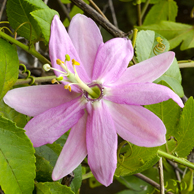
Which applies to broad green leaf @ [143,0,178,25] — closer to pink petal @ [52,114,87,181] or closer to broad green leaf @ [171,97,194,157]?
broad green leaf @ [171,97,194,157]

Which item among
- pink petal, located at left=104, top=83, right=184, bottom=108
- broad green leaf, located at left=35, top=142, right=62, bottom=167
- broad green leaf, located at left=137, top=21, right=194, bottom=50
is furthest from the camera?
broad green leaf, located at left=137, top=21, right=194, bottom=50

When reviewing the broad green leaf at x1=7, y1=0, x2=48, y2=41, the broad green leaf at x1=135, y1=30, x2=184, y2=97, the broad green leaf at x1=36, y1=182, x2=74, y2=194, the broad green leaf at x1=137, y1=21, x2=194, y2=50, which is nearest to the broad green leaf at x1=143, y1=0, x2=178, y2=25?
the broad green leaf at x1=137, y1=21, x2=194, y2=50

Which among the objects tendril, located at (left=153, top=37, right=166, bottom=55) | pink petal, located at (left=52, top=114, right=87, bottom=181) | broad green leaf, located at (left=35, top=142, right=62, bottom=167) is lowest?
broad green leaf, located at (left=35, top=142, right=62, bottom=167)

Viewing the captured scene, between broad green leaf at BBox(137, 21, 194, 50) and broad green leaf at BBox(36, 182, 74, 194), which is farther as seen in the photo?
broad green leaf at BBox(137, 21, 194, 50)

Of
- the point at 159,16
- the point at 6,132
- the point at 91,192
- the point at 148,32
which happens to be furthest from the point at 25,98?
the point at 91,192

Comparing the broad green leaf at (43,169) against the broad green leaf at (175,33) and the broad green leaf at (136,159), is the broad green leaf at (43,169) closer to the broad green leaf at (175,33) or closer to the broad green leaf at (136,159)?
the broad green leaf at (136,159)

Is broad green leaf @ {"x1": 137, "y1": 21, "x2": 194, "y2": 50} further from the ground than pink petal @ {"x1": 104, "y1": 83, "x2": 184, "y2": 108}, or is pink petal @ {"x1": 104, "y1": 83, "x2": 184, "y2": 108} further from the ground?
pink petal @ {"x1": 104, "y1": 83, "x2": 184, "y2": 108}

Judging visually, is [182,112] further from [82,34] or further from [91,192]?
[91,192]
